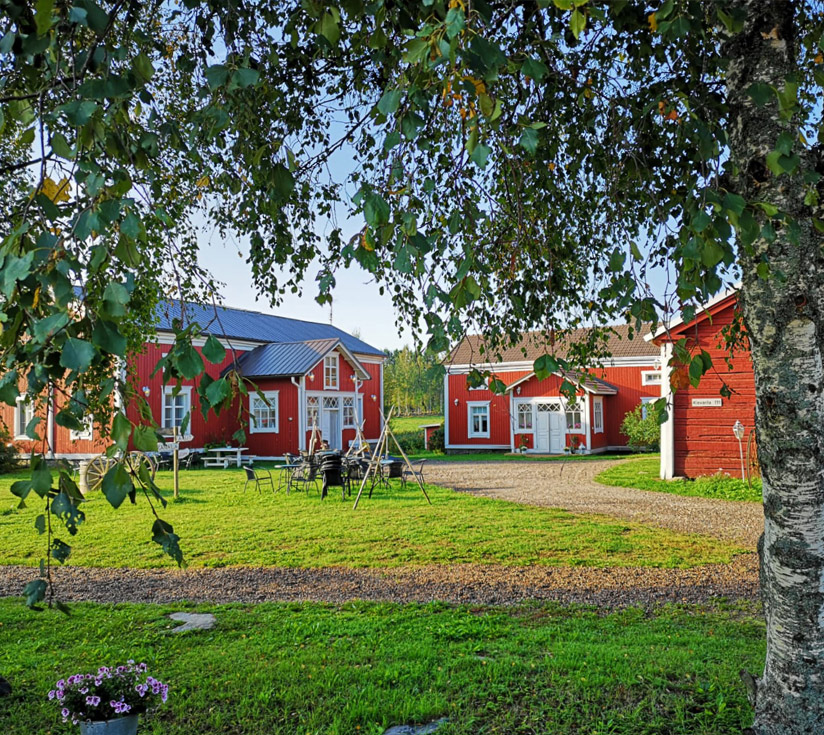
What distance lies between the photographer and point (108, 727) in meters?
2.86

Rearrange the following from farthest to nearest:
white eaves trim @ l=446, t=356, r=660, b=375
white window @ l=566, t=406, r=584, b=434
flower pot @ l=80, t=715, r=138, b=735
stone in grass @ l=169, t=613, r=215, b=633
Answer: white eaves trim @ l=446, t=356, r=660, b=375, white window @ l=566, t=406, r=584, b=434, stone in grass @ l=169, t=613, r=215, b=633, flower pot @ l=80, t=715, r=138, b=735

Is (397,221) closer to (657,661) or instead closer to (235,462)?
(657,661)

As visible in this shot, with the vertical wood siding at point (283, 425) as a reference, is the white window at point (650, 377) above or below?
above

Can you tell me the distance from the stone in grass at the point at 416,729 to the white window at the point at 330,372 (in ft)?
68.4

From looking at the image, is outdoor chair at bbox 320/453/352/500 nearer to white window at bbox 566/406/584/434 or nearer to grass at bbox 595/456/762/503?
grass at bbox 595/456/762/503

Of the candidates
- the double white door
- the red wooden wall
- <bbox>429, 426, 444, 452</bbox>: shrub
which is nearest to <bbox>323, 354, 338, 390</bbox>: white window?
the red wooden wall

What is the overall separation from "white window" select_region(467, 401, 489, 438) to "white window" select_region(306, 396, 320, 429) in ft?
20.8

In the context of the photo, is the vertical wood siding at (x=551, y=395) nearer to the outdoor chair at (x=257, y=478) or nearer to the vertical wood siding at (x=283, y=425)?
the vertical wood siding at (x=283, y=425)

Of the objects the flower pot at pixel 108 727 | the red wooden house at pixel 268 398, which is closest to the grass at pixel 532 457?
the red wooden house at pixel 268 398

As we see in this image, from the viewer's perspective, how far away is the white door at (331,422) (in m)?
24.1

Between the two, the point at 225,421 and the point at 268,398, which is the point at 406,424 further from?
the point at 268,398

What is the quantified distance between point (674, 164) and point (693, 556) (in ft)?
16.3

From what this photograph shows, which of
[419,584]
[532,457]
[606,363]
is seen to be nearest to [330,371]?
[532,457]

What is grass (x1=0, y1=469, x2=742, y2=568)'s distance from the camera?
744 cm
